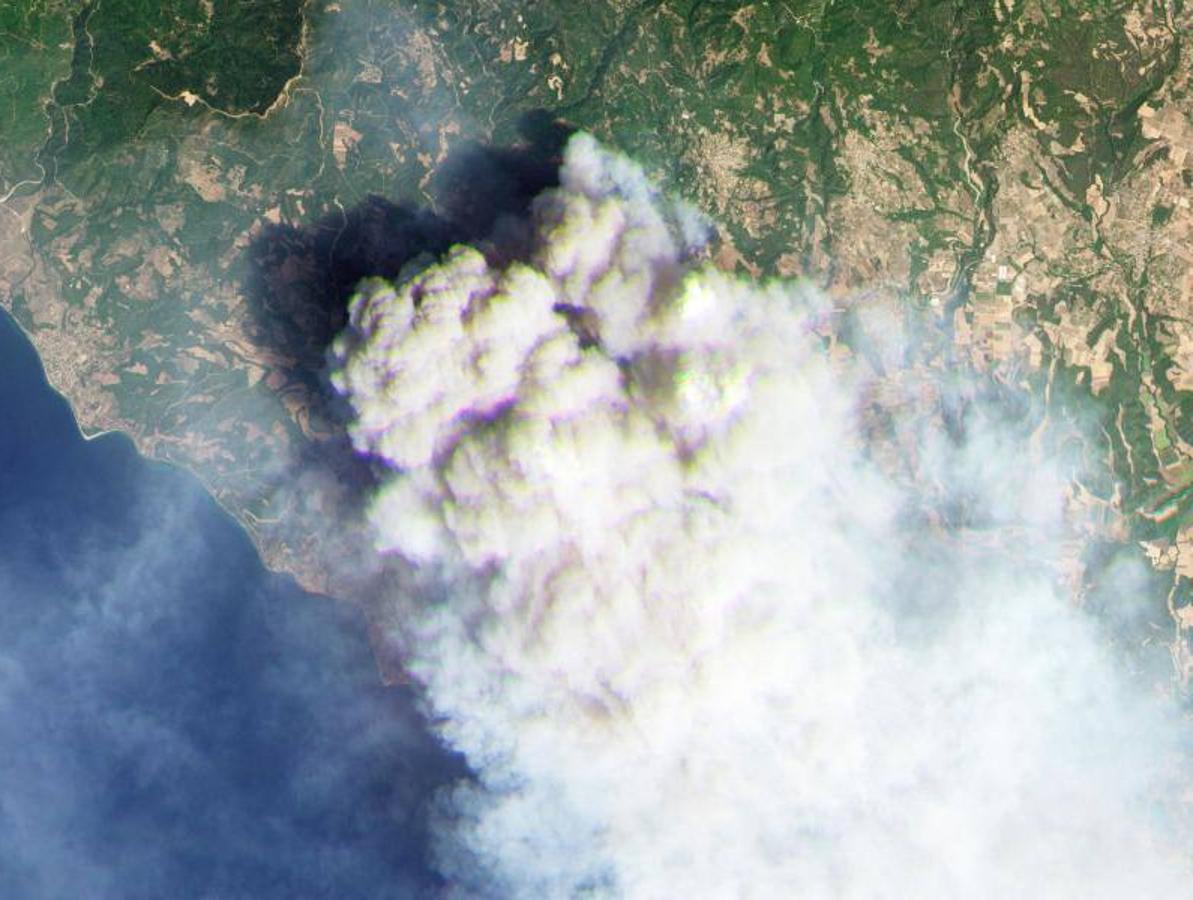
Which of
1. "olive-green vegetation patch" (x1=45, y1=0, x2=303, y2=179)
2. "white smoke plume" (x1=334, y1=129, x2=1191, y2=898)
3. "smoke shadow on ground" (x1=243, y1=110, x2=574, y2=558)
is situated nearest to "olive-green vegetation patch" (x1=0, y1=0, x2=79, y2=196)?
"olive-green vegetation patch" (x1=45, y1=0, x2=303, y2=179)

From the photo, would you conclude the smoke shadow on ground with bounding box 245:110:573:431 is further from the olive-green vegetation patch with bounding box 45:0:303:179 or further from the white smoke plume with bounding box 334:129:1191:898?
the olive-green vegetation patch with bounding box 45:0:303:179

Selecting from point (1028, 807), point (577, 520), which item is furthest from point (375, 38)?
point (1028, 807)

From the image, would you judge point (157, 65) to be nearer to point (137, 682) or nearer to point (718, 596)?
point (137, 682)

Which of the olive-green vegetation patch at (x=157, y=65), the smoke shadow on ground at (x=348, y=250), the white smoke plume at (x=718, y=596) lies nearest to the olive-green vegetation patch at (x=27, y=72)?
the olive-green vegetation patch at (x=157, y=65)

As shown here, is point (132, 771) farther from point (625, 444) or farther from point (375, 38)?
point (375, 38)

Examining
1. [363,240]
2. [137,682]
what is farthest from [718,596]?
[137,682]
